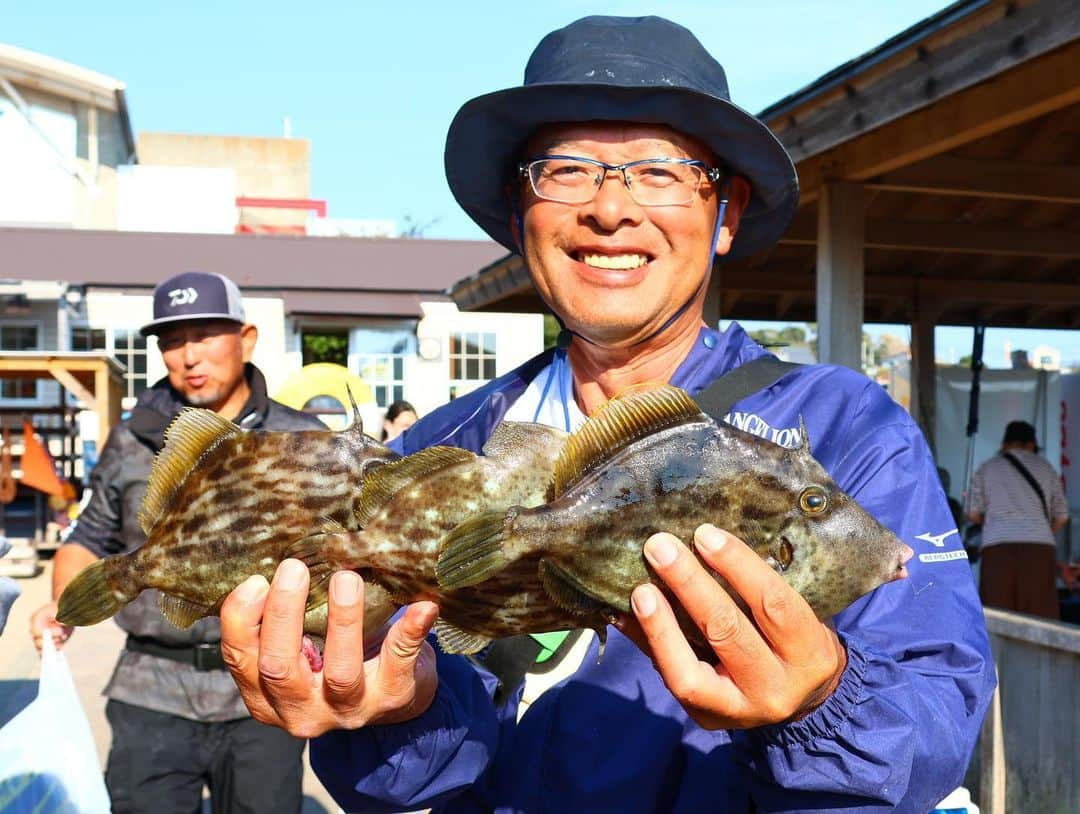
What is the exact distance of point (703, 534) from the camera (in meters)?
1.46

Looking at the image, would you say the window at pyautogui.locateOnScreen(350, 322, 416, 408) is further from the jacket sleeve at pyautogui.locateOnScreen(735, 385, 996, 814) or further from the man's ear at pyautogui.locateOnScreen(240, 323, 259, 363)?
the jacket sleeve at pyautogui.locateOnScreen(735, 385, 996, 814)

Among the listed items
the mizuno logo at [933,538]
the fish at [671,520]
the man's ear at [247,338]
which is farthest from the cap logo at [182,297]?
the mizuno logo at [933,538]

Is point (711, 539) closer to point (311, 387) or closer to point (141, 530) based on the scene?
point (141, 530)

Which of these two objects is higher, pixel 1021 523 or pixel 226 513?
pixel 226 513

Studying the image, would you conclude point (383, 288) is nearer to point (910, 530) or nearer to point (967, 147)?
point (967, 147)

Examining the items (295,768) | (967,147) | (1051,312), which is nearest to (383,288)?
(1051,312)

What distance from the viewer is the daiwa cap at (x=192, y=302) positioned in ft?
13.9

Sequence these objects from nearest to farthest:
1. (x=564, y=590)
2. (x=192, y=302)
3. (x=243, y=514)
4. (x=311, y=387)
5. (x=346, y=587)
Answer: (x=564, y=590) → (x=346, y=587) → (x=243, y=514) → (x=192, y=302) → (x=311, y=387)

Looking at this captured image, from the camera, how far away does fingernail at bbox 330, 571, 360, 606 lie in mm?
1657

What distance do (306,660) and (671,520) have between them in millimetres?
651

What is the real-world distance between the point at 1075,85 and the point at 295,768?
15.2 ft

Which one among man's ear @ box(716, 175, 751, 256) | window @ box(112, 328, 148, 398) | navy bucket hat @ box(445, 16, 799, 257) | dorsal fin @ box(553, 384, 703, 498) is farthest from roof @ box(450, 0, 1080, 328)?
window @ box(112, 328, 148, 398)

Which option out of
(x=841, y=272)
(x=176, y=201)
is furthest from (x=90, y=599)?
(x=176, y=201)

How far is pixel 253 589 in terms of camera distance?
67.8 inches
